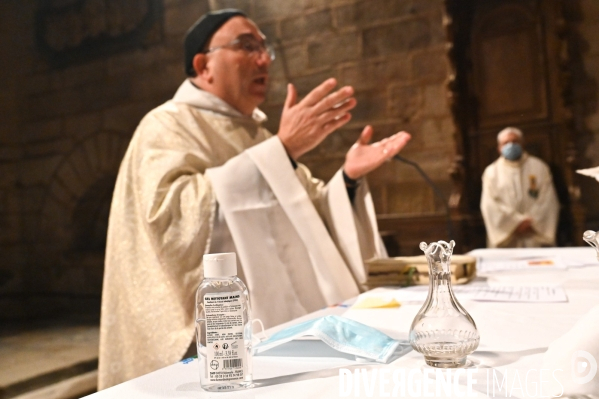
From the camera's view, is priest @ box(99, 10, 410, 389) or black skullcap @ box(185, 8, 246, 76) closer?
priest @ box(99, 10, 410, 389)

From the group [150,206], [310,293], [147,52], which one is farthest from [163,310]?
[147,52]

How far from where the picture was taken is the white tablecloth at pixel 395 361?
0.73 metres

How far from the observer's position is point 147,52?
18.0 feet

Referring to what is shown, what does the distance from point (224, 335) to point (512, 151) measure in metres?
3.52

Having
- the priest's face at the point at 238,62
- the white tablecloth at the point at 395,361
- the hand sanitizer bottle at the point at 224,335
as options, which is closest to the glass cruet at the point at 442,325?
the white tablecloth at the point at 395,361

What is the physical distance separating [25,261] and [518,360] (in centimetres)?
637

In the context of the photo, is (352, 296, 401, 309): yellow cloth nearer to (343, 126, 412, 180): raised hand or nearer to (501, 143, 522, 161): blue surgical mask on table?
(343, 126, 412, 180): raised hand

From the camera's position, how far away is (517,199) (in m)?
3.79

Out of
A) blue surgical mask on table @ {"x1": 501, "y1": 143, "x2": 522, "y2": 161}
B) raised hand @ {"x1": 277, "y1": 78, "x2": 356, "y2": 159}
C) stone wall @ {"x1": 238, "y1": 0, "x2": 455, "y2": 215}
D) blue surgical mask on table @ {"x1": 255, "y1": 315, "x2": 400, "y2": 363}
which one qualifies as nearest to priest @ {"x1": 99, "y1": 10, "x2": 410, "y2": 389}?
raised hand @ {"x1": 277, "y1": 78, "x2": 356, "y2": 159}

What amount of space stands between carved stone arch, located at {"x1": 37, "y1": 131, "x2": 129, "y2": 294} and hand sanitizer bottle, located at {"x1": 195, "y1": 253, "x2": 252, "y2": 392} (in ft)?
17.1

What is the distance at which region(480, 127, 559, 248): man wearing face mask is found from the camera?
3.71 metres

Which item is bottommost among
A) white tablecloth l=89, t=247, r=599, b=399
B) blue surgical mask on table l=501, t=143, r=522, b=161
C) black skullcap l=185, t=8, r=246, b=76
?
white tablecloth l=89, t=247, r=599, b=399

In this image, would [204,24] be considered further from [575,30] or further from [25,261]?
[25,261]

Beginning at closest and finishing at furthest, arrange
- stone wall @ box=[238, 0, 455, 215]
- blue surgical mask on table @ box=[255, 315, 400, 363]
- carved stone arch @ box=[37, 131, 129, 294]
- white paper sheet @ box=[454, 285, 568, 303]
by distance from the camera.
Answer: blue surgical mask on table @ box=[255, 315, 400, 363], white paper sheet @ box=[454, 285, 568, 303], stone wall @ box=[238, 0, 455, 215], carved stone arch @ box=[37, 131, 129, 294]
